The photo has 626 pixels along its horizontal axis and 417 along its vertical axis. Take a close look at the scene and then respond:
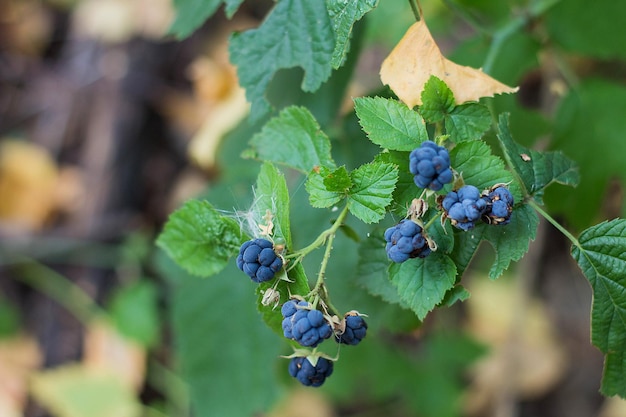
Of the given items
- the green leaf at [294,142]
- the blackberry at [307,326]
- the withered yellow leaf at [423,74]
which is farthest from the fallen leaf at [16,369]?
the withered yellow leaf at [423,74]

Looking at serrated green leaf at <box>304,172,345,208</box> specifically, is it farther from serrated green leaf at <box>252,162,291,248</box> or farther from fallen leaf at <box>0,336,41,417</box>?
fallen leaf at <box>0,336,41,417</box>

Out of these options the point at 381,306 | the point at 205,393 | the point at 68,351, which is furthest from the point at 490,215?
the point at 68,351

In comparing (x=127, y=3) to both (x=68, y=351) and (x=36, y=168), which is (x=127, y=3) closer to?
(x=36, y=168)

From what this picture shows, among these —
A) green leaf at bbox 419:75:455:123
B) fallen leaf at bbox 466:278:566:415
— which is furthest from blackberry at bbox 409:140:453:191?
fallen leaf at bbox 466:278:566:415

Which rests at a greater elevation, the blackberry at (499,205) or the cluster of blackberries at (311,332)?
the blackberry at (499,205)

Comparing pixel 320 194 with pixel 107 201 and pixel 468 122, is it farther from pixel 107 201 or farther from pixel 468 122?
pixel 107 201

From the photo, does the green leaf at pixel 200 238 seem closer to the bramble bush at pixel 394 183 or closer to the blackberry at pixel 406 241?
the bramble bush at pixel 394 183
